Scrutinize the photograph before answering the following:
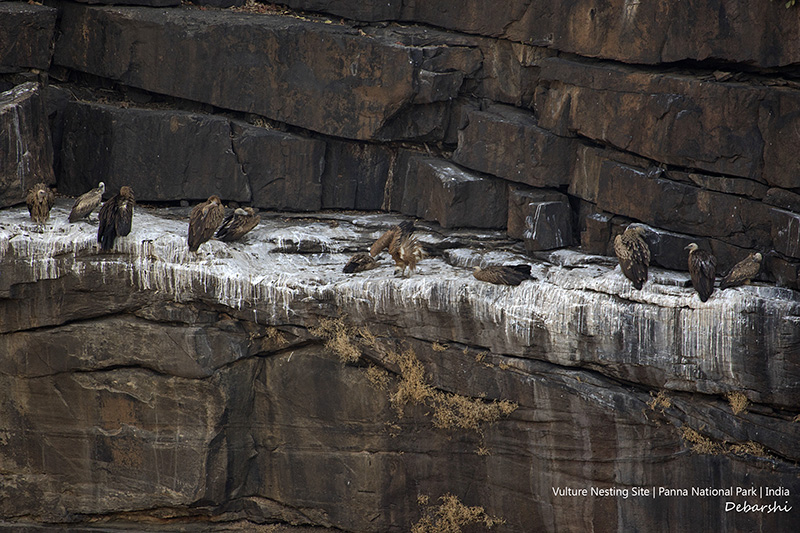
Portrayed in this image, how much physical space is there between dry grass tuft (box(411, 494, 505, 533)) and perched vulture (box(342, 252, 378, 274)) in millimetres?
3560

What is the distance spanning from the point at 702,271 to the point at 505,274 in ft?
8.39

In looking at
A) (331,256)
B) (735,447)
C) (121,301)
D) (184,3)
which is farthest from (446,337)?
(184,3)

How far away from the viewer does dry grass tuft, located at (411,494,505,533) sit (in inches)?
487

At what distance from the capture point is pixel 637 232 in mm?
11742

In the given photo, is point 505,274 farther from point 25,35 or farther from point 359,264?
point 25,35

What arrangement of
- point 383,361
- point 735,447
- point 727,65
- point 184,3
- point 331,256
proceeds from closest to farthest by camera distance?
point 735,447, point 727,65, point 383,361, point 331,256, point 184,3

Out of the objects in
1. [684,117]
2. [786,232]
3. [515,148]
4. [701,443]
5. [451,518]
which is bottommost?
[451,518]

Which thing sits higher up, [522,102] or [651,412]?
[522,102]

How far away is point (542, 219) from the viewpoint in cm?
1302

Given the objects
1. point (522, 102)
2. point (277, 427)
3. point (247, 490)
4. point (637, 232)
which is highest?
point (522, 102)

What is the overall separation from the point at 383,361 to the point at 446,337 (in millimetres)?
1015

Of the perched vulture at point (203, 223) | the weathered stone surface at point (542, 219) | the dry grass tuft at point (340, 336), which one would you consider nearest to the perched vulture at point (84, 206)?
the perched vulture at point (203, 223)

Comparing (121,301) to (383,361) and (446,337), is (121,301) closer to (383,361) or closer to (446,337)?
(383,361)

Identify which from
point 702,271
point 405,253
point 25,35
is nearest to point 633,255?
point 702,271
